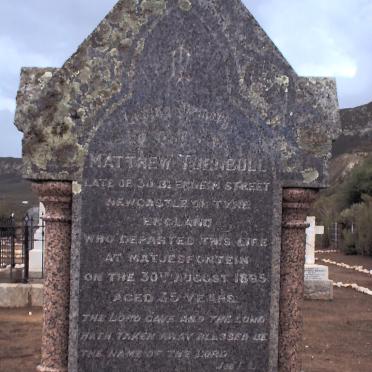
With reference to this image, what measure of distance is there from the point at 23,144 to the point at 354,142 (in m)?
77.5

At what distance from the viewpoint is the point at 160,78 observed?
3963 millimetres

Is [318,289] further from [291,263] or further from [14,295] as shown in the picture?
[291,263]

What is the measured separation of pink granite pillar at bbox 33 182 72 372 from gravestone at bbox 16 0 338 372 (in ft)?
0.11

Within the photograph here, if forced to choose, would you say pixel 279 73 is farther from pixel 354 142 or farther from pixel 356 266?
pixel 354 142

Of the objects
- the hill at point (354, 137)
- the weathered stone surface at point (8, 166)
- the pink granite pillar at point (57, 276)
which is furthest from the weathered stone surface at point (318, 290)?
the weathered stone surface at point (8, 166)

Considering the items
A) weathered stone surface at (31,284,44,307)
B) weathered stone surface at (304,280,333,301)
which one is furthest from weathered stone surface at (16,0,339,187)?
weathered stone surface at (304,280,333,301)

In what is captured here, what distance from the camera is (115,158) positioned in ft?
12.9

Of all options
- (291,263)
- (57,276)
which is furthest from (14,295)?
(291,263)

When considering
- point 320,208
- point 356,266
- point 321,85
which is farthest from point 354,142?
point 321,85

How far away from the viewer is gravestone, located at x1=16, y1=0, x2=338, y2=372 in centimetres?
392

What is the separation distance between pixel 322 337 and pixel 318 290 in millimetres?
3897

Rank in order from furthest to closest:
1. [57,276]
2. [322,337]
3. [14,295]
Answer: [14,295] < [322,337] < [57,276]

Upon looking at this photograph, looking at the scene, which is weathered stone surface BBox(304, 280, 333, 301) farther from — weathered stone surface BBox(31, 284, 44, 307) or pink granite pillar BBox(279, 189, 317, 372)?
pink granite pillar BBox(279, 189, 317, 372)

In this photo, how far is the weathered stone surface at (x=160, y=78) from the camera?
12.9 ft
